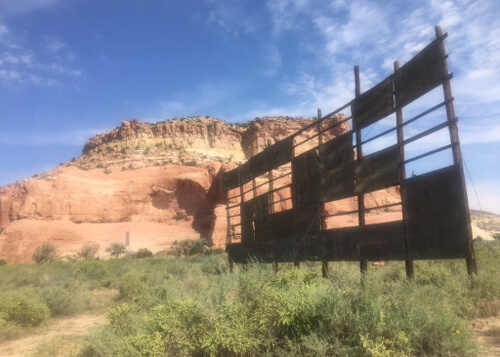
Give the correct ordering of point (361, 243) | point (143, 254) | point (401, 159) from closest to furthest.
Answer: point (401, 159) → point (361, 243) → point (143, 254)

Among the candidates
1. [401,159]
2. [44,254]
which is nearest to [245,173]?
[401,159]

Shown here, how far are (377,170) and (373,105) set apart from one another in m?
1.63

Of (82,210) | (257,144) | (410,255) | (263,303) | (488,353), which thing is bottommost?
(488,353)

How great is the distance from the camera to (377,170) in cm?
825

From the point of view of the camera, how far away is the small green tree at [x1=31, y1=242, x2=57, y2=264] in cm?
3769

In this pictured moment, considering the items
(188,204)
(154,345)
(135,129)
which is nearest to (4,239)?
(188,204)

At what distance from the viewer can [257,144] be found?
69.6 metres

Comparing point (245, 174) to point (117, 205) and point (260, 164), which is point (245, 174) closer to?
point (260, 164)

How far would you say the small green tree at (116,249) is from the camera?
40.8m

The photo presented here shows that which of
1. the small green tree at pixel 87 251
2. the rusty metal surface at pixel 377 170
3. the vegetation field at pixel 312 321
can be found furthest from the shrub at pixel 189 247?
the vegetation field at pixel 312 321

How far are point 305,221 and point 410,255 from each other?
3.87 m

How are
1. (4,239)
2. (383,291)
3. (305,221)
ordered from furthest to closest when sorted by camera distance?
(4,239) → (305,221) → (383,291)

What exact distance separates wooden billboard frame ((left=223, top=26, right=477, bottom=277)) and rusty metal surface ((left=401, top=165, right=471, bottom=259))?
17 millimetres

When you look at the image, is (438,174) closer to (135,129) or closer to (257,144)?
(257,144)
